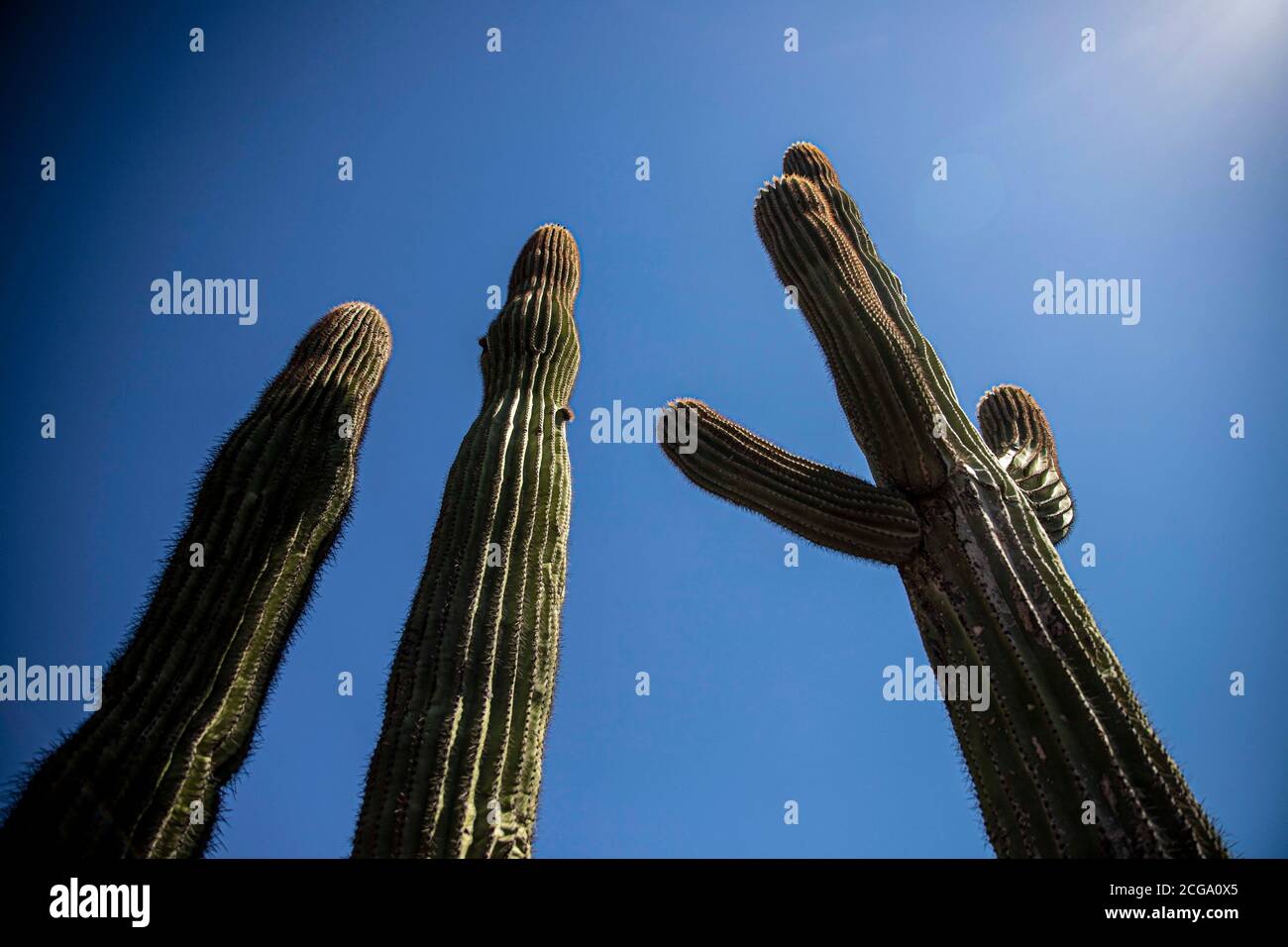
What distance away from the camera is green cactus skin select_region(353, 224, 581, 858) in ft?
11.0

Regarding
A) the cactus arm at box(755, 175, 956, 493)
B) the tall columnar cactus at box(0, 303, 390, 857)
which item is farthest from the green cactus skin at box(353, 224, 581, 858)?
the cactus arm at box(755, 175, 956, 493)

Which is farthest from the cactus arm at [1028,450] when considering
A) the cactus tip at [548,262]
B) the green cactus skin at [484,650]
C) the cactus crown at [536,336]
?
the cactus tip at [548,262]

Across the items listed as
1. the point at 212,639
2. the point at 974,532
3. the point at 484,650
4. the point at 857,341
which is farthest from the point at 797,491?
the point at 212,639

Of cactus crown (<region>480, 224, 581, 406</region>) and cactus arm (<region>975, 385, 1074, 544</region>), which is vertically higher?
cactus crown (<region>480, 224, 581, 406</region>)

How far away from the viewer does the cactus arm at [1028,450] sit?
17.4ft

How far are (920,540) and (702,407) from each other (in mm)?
1796

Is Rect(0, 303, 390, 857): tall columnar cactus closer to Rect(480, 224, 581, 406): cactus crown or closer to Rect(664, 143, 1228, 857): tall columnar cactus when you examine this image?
Rect(480, 224, 581, 406): cactus crown

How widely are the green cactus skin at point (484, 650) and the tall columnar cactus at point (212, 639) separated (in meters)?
0.74

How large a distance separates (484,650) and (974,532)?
278 centimetres

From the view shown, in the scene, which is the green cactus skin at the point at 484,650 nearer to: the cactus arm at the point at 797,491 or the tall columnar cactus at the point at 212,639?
the tall columnar cactus at the point at 212,639

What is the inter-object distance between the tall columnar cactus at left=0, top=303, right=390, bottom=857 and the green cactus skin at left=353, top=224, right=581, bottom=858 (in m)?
0.74

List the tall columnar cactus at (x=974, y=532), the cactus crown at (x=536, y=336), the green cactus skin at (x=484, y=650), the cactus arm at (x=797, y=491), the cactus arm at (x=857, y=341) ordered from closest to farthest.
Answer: the tall columnar cactus at (x=974, y=532) < the green cactus skin at (x=484, y=650) < the cactus arm at (x=797, y=491) < the cactus arm at (x=857, y=341) < the cactus crown at (x=536, y=336)
